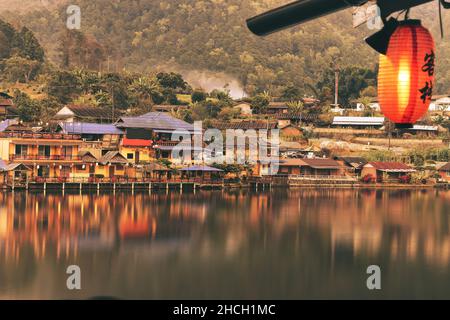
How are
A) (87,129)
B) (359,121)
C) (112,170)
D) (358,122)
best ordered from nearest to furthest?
(112,170) < (87,129) < (358,122) < (359,121)

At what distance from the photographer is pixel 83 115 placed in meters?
61.7

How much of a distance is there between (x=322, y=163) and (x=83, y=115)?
1894 cm

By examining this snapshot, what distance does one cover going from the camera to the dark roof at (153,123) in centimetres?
5412

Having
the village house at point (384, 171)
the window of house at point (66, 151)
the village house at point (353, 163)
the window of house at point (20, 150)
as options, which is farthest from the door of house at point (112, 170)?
the village house at point (384, 171)

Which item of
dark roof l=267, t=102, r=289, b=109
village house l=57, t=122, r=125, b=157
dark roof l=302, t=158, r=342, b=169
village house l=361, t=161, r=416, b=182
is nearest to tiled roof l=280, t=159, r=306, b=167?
dark roof l=302, t=158, r=342, b=169

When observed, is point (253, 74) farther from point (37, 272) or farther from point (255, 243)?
point (37, 272)

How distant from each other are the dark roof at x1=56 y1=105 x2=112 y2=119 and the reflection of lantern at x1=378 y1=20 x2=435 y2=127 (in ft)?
177

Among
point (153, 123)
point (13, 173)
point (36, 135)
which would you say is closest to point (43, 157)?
point (36, 135)

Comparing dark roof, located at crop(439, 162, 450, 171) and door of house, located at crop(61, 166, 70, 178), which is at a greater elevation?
dark roof, located at crop(439, 162, 450, 171)

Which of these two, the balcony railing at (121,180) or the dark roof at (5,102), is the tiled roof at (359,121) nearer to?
the balcony railing at (121,180)

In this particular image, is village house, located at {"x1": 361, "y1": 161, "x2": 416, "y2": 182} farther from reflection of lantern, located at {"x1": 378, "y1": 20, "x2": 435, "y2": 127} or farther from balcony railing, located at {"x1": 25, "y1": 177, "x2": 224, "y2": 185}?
reflection of lantern, located at {"x1": 378, "y1": 20, "x2": 435, "y2": 127}

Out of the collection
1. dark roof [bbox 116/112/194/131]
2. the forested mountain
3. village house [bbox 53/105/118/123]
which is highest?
the forested mountain

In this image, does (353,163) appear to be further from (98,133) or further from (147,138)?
(98,133)

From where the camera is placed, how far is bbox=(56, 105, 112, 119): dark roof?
61.7 metres
